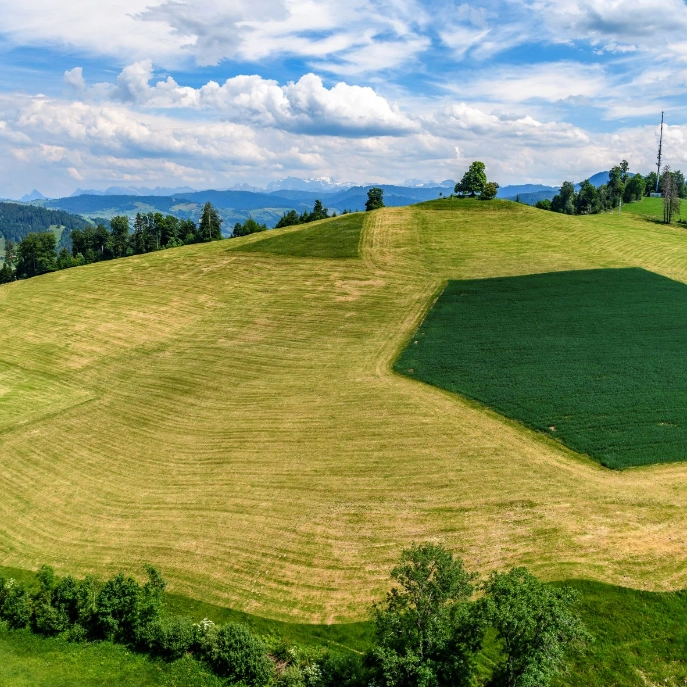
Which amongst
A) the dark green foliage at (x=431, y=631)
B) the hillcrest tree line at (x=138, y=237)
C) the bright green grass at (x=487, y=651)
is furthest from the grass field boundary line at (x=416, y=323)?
the hillcrest tree line at (x=138, y=237)

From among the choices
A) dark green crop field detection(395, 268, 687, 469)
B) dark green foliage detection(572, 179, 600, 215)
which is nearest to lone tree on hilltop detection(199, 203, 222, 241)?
dark green crop field detection(395, 268, 687, 469)

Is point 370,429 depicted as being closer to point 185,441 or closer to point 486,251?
point 185,441

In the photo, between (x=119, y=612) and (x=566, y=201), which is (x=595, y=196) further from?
(x=119, y=612)

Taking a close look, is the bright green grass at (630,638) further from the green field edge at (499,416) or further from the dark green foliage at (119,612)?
the dark green foliage at (119,612)

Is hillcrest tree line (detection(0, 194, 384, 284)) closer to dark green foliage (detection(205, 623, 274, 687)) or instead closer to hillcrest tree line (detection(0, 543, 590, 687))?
hillcrest tree line (detection(0, 543, 590, 687))

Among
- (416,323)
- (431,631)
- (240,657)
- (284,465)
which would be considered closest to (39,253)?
(416,323)
